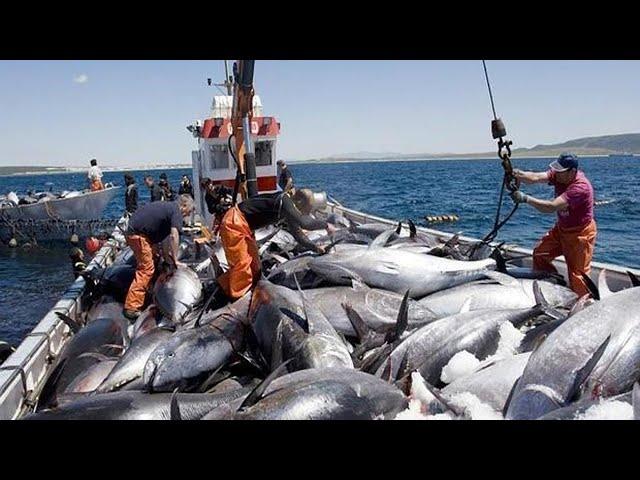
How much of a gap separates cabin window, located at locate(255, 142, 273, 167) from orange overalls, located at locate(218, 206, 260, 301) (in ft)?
30.5

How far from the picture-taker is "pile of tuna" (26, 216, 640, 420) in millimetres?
3037

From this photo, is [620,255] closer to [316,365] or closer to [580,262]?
[580,262]

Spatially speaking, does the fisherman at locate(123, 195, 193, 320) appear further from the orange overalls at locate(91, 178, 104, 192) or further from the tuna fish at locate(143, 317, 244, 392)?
the orange overalls at locate(91, 178, 104, 192)

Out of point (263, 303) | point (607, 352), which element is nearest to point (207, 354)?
point (263, 303)

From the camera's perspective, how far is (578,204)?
5625 millimetres

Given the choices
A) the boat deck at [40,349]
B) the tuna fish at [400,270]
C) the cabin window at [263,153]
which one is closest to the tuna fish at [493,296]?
the tuna fish at [400,270]

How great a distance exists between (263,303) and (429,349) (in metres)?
1.55

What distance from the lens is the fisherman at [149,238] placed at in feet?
23.0

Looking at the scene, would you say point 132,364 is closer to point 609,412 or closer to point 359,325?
point 359,325

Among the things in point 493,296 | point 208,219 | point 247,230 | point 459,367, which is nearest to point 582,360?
point 459,367

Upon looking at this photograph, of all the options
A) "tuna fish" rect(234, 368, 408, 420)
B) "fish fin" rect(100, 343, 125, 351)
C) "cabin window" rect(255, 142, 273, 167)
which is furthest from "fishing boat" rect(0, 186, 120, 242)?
"tuna fish" rect(234, 368, 408, 420)

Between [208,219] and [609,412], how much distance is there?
41.6ft

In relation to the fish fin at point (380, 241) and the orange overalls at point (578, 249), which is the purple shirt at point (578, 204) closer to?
the orange overalls at point (578, 249)

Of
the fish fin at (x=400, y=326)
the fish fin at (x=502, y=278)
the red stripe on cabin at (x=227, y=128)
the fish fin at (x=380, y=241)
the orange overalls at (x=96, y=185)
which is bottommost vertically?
the fish fin at (x=400, y=326)
